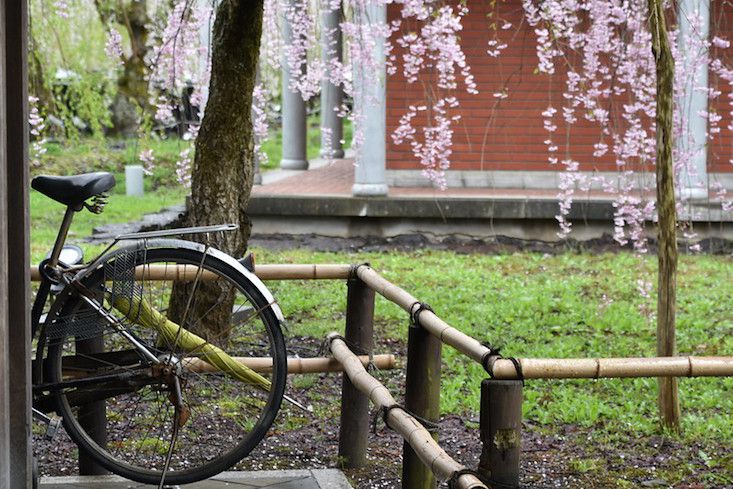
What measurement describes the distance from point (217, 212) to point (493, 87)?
8.48m

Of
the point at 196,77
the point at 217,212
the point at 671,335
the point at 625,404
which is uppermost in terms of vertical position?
the point at 196,77

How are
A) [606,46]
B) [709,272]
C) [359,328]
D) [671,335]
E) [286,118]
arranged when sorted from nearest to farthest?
[359,328] < [671,335] < [606,46] < [709,272] < [286,118]

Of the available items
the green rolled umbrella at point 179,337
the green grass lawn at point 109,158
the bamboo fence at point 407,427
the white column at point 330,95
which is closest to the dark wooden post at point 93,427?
the green rolled umbrella at point 179,337

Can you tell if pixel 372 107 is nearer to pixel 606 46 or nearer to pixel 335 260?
pixel 335 260

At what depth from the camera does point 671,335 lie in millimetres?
6008

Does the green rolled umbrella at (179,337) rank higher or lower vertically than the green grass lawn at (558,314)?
higher

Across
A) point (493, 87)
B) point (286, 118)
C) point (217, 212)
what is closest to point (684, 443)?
point (217, 212)

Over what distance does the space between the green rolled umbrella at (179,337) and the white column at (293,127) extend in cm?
1255

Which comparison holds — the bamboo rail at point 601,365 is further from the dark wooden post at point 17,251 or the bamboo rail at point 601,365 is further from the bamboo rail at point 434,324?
the dark wooden post at point 17,251

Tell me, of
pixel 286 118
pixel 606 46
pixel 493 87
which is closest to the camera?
pixel 606 46

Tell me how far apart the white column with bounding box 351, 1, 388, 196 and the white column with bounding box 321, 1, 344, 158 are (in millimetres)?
1052

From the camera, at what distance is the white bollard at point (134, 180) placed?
57.5ft

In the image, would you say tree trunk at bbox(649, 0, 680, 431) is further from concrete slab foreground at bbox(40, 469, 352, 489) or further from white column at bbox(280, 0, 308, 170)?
white column at bbox(280, 0, 308, 170)

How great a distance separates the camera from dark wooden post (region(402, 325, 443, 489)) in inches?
159
